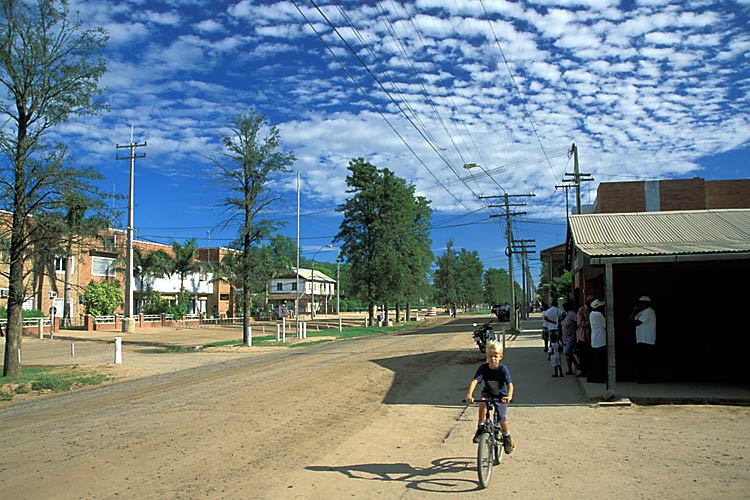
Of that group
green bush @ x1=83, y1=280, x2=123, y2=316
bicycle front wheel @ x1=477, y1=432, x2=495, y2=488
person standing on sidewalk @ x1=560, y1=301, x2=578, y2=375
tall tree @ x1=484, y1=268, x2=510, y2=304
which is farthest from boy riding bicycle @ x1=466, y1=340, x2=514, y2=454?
tall tree @ x1=484, y1=268, x2=510, y2=304

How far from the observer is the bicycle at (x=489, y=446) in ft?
20.7

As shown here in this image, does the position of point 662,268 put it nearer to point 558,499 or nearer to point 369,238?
point 558,499

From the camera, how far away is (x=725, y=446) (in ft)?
25.3

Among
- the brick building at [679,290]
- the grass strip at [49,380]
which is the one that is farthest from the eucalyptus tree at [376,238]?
the brick building at [679,290]

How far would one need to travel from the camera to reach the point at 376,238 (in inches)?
1945

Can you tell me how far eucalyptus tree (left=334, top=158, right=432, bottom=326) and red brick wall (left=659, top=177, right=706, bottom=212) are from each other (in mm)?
19528

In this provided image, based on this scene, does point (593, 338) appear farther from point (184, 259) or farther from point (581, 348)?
point (184, 259)

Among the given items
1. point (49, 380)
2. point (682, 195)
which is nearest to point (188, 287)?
point (682, 195)

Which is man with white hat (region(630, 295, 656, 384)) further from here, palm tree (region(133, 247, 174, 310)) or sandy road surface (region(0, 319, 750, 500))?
palm tree (region(133, 247, 174, 310))

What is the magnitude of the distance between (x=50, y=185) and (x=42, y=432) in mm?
9823

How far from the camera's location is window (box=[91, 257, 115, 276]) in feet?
171

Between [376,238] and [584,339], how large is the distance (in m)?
35.5

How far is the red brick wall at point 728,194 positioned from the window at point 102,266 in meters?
47.2

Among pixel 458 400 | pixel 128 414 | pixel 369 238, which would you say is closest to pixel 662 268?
pixel 458 400
